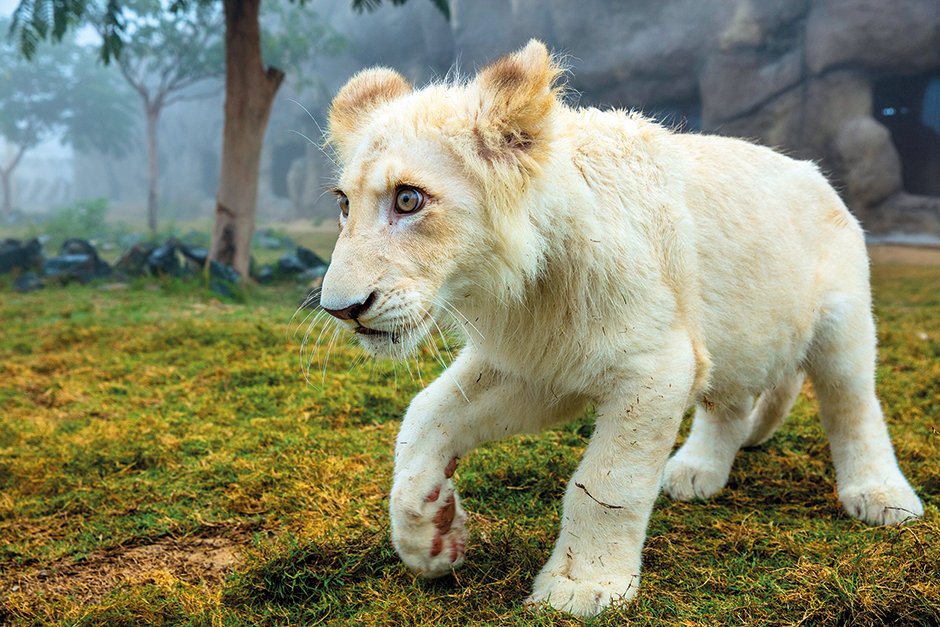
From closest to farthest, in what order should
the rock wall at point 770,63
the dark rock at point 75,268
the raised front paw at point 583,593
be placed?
the raised front paw at point 583,593 < the dark rock at point 75,268 < the rock wall at point 770,63

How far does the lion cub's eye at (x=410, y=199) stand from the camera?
2.10 meters

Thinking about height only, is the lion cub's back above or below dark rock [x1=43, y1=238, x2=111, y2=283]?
above

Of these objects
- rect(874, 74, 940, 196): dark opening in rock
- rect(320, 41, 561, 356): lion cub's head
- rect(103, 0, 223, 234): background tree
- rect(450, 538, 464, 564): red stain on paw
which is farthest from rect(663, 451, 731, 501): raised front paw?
rect(103, 0, 223, 234): background tree

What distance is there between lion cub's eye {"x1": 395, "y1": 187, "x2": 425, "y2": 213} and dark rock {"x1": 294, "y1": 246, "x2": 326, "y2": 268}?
10504mm

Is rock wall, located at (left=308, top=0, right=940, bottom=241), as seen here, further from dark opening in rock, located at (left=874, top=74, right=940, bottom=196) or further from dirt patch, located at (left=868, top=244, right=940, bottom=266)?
dirt patch, located at (left=868, top=244, right=940, bottom=266)

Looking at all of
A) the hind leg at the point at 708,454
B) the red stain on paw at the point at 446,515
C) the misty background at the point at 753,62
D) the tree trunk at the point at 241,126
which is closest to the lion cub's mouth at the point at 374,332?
the red stain on paw at the point at 446,515

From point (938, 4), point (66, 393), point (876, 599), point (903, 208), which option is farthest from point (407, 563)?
point (938, 4)

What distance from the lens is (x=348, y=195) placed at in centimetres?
220

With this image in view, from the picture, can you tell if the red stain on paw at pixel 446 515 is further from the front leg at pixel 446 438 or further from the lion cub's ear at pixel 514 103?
the lion cub's ear at pixel 514 103

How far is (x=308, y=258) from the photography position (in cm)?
1260

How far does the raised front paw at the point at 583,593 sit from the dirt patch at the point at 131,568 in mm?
1154

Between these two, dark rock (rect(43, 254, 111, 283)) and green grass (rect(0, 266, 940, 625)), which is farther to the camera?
dark rock (rect(43, 254, 111, 283))

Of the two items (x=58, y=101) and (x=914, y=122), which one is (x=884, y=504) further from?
(x=58, y=101)

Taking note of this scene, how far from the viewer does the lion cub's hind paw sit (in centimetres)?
297
